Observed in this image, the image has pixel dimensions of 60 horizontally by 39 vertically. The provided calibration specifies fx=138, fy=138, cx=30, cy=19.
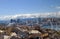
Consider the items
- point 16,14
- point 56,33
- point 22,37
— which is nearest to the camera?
point 22,37

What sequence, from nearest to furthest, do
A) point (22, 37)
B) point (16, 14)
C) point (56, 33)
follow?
1. point (22, 37)
2. point (56, 33)
3. point (16, 14)

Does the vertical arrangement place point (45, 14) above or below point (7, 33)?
above

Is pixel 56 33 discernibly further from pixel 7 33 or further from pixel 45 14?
pixel 7 33

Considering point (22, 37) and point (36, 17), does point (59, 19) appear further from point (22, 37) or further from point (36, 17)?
point (22, 37)

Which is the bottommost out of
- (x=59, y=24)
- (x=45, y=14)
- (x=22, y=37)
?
(x=22, y=37)

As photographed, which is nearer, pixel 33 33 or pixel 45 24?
pixel 33 33

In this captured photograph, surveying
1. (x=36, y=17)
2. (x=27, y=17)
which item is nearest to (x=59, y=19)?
(x=36, y=17)

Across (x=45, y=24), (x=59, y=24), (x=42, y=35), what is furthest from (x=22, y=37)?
(x=59, y=24)

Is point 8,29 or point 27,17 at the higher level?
point 27,17

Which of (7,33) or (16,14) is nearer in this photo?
(7,33)
